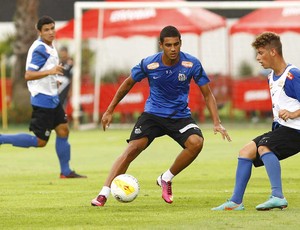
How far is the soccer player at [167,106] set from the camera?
11.4 metres

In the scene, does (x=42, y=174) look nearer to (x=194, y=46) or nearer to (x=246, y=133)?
(x=246, y=133)

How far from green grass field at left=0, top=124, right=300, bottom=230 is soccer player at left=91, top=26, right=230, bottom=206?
19.2 inches

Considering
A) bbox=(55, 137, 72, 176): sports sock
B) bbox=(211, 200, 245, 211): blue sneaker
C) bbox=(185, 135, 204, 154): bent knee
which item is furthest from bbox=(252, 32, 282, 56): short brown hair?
bbox=(55, 137, 72, 176): sports sock

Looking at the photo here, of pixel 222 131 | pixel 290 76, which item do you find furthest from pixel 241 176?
pixel 290 76

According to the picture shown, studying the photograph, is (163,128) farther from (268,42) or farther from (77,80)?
(77,80)

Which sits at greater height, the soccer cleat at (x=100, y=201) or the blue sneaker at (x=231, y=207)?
the blue sneaker at (x=231, y=207)

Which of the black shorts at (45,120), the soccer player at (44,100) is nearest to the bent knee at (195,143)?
the soccer player at (44,100)

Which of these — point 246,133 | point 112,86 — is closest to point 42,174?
point 246,133

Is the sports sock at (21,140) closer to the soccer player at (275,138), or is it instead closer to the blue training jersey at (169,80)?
the blue training jersey at (169,80)

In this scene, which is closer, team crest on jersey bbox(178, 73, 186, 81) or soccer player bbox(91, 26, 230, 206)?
soccer player bbox(91, 26, 230, 206)

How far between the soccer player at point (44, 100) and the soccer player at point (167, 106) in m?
3.59

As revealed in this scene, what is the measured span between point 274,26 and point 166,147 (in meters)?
10.5

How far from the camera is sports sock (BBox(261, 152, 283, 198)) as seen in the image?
411 inches

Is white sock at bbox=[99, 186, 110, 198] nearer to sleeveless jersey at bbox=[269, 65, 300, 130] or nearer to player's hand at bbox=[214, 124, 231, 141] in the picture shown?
player's hand at bbox=[214, 124, 231, 141]
